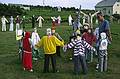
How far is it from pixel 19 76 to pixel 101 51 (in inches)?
135

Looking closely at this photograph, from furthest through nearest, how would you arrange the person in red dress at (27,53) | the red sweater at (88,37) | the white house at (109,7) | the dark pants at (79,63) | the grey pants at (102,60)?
the white house at (109,7)
the red sweater at (88,37)
the person in red dress at (27,53)
the grey pants at (102,60)
the dark pants at (79,63)

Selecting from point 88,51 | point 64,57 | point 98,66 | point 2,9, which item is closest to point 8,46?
point 64,57

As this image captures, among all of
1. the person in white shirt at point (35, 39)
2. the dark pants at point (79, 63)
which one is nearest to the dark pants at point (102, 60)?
the dark pants at point (79, 63)

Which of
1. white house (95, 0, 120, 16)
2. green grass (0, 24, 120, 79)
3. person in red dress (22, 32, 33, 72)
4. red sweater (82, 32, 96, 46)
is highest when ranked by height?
white house (95, 0, 120, 16)

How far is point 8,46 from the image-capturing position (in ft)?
83.0

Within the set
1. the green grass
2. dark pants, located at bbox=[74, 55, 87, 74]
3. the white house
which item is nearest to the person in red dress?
the green grass

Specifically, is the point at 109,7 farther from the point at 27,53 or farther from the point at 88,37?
the point at 27,53

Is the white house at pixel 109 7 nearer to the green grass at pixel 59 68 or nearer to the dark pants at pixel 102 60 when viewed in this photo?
the green grass at pixel 59 68

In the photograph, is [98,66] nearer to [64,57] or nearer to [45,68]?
[45,68]

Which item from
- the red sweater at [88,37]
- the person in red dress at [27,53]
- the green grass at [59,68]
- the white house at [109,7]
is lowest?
the green grass at [59,68]

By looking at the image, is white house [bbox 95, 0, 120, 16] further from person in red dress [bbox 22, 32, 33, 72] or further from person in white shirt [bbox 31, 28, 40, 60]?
person in red dress [bbox 22, 32, 33, 72]

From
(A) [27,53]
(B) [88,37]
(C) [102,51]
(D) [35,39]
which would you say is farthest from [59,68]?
(D) [35,39]

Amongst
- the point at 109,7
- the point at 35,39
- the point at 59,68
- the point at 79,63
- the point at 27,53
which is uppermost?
the point at 109,7

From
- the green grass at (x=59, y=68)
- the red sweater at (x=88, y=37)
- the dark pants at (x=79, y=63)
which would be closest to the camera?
the green grass at (x=59, y=68)
